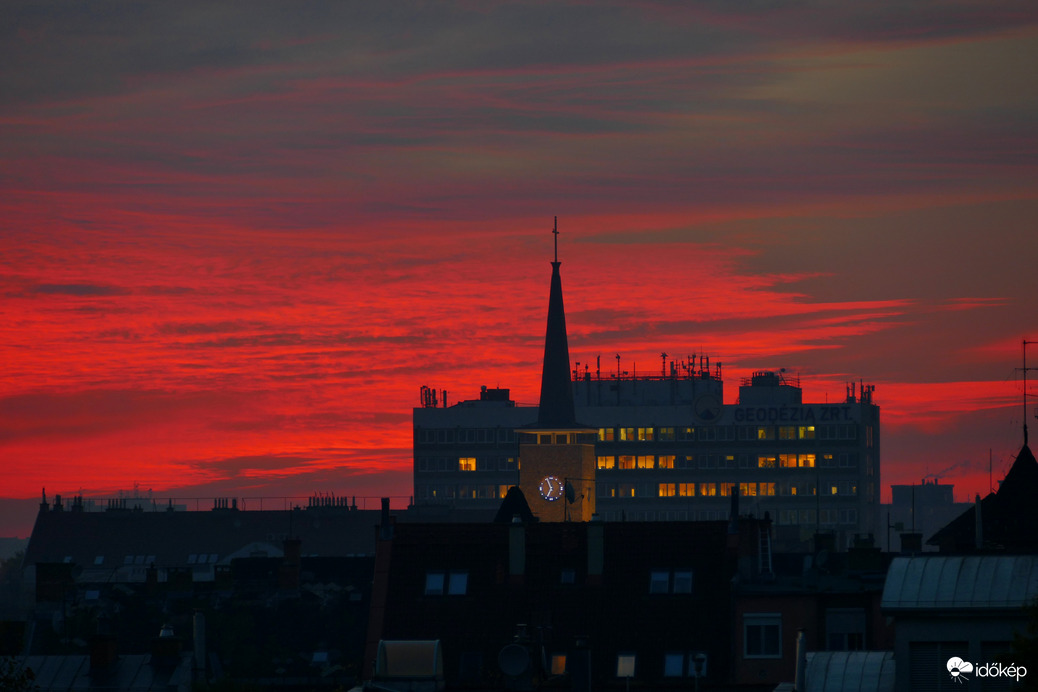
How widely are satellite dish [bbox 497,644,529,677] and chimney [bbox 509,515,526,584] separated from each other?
21.8 meters

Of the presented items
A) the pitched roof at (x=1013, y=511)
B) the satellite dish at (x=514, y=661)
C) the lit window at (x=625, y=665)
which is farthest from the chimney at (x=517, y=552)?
the pitched roof at (x=1013, y=511)

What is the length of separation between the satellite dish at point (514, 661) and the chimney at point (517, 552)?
21.8 m

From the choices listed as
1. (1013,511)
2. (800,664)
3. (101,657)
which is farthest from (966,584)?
(1013,511)

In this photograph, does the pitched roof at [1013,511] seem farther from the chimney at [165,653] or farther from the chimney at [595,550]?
the chimney at [165,653]

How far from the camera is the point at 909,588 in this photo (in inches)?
2235

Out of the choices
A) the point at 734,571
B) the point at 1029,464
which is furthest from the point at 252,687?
the point at 1029,464

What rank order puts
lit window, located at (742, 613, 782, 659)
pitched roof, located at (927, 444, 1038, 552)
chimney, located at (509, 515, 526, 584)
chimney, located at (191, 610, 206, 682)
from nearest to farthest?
lit window, located at (742, 613, 782, 659), chimney, located at (191, 610, 206, 682), chimney, located at (509, 515, 526, 584), pitched roof, located at (927, 444, 1038, 552)

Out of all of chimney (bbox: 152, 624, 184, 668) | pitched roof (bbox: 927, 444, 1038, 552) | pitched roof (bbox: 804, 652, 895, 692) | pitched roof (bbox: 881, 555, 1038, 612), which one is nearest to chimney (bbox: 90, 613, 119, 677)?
chimney (bbox: 152, 624, 184, 668)

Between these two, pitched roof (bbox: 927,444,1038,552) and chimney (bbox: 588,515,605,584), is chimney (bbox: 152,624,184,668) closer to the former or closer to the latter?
chimney (bbox: 588,515,605,584)

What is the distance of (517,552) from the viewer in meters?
90.5

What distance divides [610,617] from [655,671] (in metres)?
3.80

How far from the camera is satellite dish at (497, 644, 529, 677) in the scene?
67188 millimetres

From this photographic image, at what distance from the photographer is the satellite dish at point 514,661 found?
6719 cm

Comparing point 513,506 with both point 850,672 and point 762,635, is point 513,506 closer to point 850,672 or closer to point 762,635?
point 762,635
